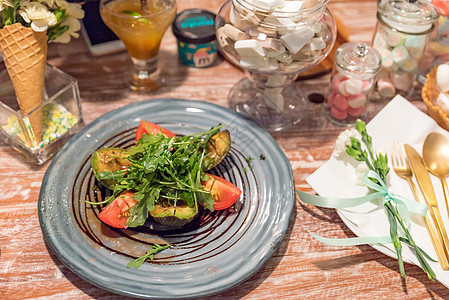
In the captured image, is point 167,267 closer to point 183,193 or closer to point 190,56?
point 183,193

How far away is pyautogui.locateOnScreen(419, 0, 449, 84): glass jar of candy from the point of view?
3.66 feet

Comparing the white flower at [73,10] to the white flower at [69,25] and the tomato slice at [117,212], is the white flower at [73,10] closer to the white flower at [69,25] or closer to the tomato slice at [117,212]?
the white flower at [69,25]

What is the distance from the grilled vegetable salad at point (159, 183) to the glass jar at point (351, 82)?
0.38 metres

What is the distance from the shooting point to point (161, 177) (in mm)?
838

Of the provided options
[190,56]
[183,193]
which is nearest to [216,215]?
[183,193]

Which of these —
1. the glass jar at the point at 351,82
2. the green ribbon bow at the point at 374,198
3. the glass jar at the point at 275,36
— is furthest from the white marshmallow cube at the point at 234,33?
the green ribbon bow at the point at 374,198

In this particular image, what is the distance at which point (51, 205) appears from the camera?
0.84 m

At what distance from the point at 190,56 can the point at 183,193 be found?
1.87ft

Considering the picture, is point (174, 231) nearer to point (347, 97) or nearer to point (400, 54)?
point (347, 97)

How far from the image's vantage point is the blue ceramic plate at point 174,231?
2.44 feet

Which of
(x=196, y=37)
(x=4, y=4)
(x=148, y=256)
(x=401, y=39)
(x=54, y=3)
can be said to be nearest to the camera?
(x=148, y=256)

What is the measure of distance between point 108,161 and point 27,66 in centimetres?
28

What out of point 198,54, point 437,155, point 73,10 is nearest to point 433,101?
point 437,155

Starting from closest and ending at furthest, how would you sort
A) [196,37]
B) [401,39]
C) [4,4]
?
1. [4,4]
2. [401,39]
3. [196,37]
